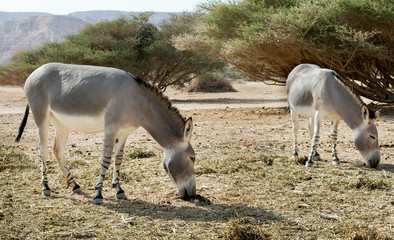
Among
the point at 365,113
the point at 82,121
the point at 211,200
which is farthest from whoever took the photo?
the point at 365,113

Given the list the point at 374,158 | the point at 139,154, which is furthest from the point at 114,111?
the point at 374,158

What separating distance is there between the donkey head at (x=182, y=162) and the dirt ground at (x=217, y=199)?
0.32 meters

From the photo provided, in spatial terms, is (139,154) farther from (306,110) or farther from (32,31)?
(32,31)

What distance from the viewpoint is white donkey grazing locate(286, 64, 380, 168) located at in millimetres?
7090

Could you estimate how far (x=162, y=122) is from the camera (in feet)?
17.3

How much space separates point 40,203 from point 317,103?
491 cm

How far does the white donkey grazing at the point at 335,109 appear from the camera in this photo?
23.3 ft

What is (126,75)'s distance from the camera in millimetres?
5449

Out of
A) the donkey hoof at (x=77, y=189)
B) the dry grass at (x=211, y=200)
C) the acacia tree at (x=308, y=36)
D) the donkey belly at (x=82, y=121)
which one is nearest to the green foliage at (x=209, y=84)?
the acacia tree at (x=308, y=36)

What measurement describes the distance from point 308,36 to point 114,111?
1086 centimetres

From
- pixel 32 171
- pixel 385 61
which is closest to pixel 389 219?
pixel 32 171

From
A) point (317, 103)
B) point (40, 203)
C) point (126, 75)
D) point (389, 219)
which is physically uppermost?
point (126, 75)

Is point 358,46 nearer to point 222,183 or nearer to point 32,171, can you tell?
point 222,183

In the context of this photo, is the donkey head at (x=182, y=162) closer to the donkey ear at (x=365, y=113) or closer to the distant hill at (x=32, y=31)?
the donkey ear at (x=365, y=113)
